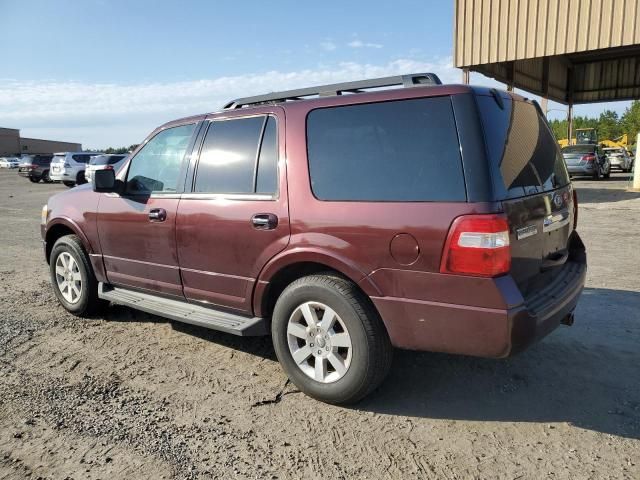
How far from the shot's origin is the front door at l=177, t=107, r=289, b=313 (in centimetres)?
333

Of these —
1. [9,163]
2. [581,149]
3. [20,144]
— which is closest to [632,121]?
[581,149]

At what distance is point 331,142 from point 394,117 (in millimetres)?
447

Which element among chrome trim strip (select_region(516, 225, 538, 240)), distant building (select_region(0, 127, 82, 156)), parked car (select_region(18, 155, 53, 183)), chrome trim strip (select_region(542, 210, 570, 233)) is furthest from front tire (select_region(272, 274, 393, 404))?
distant building (select_region(0, 127, 82, 156))

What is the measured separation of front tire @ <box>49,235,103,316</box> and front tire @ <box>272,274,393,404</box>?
233 cm

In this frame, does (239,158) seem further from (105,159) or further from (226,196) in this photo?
(105,159)

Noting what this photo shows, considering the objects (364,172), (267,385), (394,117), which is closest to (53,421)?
(267,385)

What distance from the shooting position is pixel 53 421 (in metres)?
2.96

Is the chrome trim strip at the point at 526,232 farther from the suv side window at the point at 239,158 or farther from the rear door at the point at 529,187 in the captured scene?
the suv side window at the point at 239,158

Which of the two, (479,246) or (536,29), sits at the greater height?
(536,29)

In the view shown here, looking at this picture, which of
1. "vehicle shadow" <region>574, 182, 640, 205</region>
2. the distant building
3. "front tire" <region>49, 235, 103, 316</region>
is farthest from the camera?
the distant building

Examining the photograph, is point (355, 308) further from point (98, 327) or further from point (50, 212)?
point (50, 212)

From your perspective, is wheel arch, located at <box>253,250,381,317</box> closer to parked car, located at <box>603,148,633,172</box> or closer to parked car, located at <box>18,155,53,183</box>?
parked car, located at <box>18,155,53,183</box>

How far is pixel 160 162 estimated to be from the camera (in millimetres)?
4207

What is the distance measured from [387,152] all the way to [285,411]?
167cm
